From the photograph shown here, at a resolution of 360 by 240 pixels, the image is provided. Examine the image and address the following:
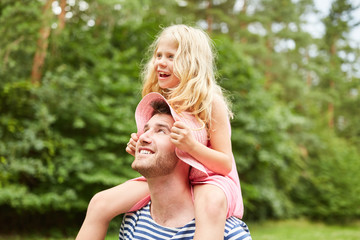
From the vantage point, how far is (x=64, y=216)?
28.5 feet

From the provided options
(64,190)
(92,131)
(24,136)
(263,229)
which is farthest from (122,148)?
(263,229)

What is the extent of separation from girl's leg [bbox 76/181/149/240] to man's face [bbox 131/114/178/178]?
28 centimetres

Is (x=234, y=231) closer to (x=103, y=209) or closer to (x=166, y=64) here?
(x=103, y=209)

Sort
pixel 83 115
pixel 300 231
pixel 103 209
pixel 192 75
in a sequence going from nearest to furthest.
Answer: pixel 103 209 < pixel 192 75 < pixel 83 115 < pixel 300 231

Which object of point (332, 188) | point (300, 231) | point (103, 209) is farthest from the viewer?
point (332, 188)

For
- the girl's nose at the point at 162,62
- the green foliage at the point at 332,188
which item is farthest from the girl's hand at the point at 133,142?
the green foliage at the point at 332,188

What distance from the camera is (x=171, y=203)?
187 cm

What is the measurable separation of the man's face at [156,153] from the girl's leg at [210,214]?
223mm

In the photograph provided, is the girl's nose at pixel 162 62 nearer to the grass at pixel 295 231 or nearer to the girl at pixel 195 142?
the girl at pixel 195 142

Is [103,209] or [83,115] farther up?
[83,115]

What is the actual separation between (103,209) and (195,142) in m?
0.62

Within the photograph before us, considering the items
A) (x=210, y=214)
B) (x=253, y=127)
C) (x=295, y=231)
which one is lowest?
(x=295, y=231)

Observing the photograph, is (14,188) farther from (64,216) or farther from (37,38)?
(37,38)

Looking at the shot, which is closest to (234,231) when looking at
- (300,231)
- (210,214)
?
(210,214)
